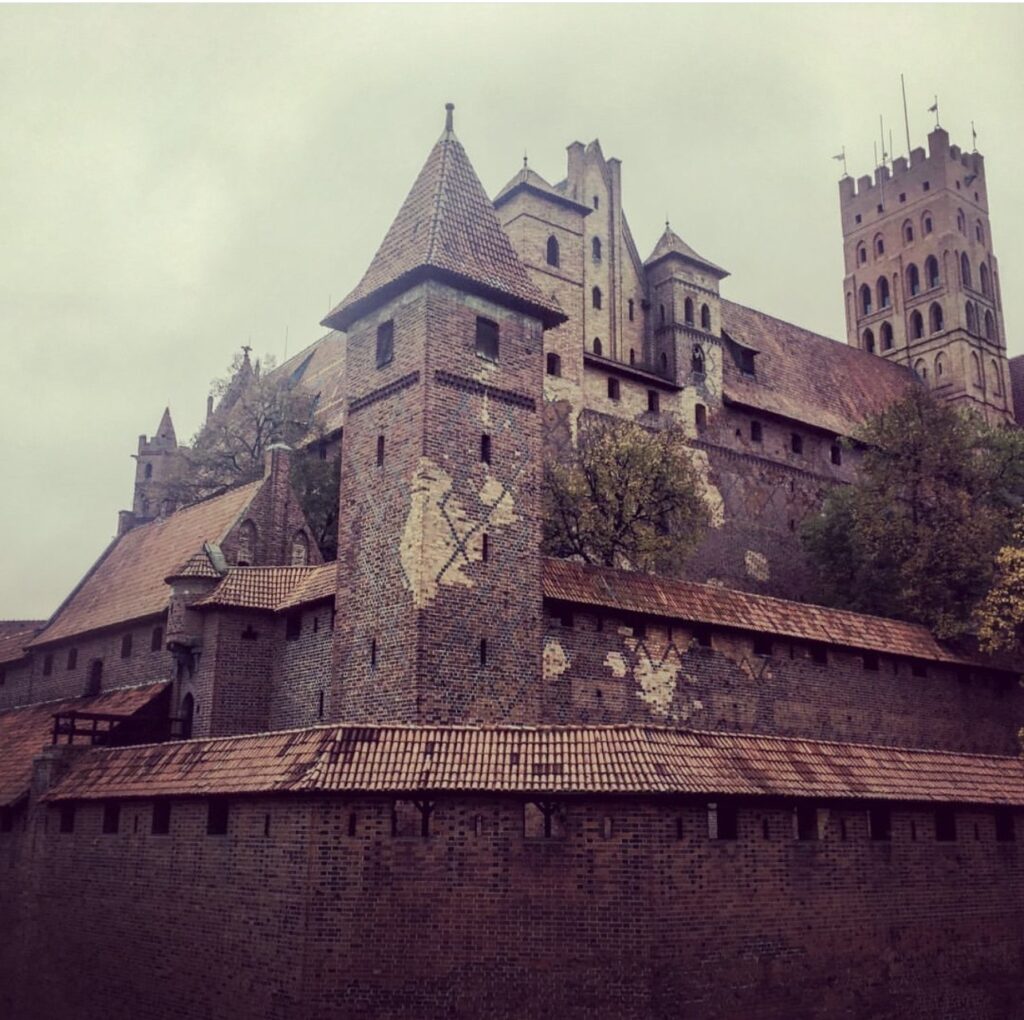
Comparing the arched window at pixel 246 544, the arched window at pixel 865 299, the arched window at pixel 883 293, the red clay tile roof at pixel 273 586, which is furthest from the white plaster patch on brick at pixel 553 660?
the arched window at pixel 865 299

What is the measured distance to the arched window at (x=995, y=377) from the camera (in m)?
58.1

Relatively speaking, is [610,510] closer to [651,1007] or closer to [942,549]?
[942,549]

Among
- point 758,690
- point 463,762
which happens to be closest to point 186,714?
point 463,762

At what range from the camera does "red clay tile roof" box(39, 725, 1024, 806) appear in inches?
703

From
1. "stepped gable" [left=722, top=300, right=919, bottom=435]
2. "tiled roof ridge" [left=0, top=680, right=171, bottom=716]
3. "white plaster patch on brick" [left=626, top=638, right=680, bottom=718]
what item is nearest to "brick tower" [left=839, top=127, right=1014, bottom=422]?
"stepped gable" [left=722, top=300, right=919, bottom=435]

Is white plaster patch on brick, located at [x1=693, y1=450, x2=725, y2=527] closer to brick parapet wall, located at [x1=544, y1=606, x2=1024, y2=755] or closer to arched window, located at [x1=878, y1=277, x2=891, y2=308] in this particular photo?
brick parapet wall, located at [x1=544, y1=606, x2=1024, y2=755]

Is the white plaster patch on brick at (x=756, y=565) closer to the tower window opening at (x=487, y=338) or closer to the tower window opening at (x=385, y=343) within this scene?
the tower window opening at (x=487, y=338)

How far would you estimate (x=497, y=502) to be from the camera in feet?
76.8

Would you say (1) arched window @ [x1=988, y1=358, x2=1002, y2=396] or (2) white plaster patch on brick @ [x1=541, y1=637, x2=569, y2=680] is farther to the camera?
(1) arched window @ [x1=988, y1=358, x2=1002, y2=396]

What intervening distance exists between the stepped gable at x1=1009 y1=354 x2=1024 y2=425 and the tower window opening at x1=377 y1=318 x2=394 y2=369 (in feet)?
142

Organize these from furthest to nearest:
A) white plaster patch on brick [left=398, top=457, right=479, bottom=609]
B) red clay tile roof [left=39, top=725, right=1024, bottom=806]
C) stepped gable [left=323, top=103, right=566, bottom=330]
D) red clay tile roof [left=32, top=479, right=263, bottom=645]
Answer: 1. red clay tile roof [left=32, top=479, right=263, bottom=645]
2. stepped gable [left=323, top=103, right=566, bottom=330]
3. white plaster patch on brick [left=398, top=457, right=479, bottom=609]
4. red clay tile roof [left=39, top=725, right=1024, bottom=806]

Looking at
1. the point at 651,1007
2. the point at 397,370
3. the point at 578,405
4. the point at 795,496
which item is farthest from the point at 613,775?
the point at 795,496

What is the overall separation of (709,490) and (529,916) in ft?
81.8

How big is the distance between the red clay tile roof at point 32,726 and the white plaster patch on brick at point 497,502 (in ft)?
32.2
